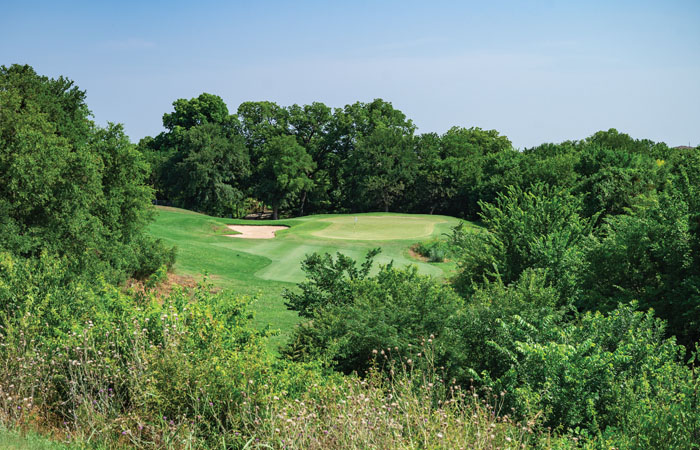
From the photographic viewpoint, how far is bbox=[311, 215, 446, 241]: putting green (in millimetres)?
33531

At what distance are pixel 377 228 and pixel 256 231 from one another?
794 cm

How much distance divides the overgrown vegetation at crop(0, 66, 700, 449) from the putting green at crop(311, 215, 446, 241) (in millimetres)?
15050

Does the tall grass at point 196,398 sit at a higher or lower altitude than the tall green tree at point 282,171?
lower

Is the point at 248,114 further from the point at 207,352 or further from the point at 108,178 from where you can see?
the point at 207,352

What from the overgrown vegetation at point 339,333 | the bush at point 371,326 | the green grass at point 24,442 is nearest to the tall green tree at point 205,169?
the overgrown vegetation at point 339,333

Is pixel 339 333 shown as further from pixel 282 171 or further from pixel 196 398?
pixel 282 171

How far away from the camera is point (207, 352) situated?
648cm

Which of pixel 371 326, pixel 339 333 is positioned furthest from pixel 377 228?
pixel 371 326

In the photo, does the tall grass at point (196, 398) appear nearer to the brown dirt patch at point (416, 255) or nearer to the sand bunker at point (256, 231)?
the brown dirt patch at point (416, 255)

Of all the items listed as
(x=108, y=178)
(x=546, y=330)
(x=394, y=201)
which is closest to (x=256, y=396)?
(x=546, y=330)

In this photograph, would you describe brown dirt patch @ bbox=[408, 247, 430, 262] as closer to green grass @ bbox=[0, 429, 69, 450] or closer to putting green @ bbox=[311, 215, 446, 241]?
putting green @ bbox=[311, 215, 446, 241]

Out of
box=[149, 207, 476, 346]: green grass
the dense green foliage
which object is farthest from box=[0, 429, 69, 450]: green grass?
box=[149, 207, 476, 346]: green grass

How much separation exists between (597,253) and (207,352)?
1000cm

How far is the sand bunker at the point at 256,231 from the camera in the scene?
3296cm
